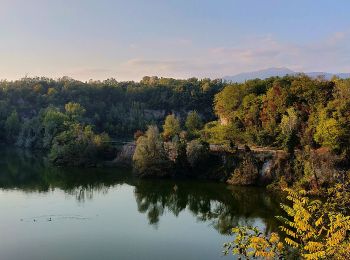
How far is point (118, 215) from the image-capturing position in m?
39.7

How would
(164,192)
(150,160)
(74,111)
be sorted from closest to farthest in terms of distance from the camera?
(164,192)
(150,160)
(74,111)

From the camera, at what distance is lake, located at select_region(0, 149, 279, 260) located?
30359mm

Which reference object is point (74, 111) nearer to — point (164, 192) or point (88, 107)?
point (88, 107)

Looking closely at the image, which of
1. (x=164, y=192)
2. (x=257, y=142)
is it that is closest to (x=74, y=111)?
(x=257, y=142)

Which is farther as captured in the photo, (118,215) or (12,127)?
(12,127)

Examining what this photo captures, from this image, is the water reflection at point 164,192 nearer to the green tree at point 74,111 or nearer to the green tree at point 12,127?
the green tree at point 74,111

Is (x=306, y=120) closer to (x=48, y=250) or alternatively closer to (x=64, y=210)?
(x=64, y=210)

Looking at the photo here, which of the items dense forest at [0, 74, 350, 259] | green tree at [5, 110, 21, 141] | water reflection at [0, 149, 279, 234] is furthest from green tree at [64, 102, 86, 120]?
water reflection at [0, 149, 279, 234]

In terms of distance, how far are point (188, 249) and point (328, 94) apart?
110ft

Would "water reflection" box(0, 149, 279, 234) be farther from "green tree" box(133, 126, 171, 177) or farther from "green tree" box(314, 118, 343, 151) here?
"green tree" box(314, 118, 343, 151)

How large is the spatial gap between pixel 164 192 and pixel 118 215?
10.6 meters

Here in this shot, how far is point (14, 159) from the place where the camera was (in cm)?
7569

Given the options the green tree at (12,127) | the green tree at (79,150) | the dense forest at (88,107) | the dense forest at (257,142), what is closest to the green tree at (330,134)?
the dense forest at (257,142)

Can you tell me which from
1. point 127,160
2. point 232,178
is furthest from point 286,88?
point 127,160
